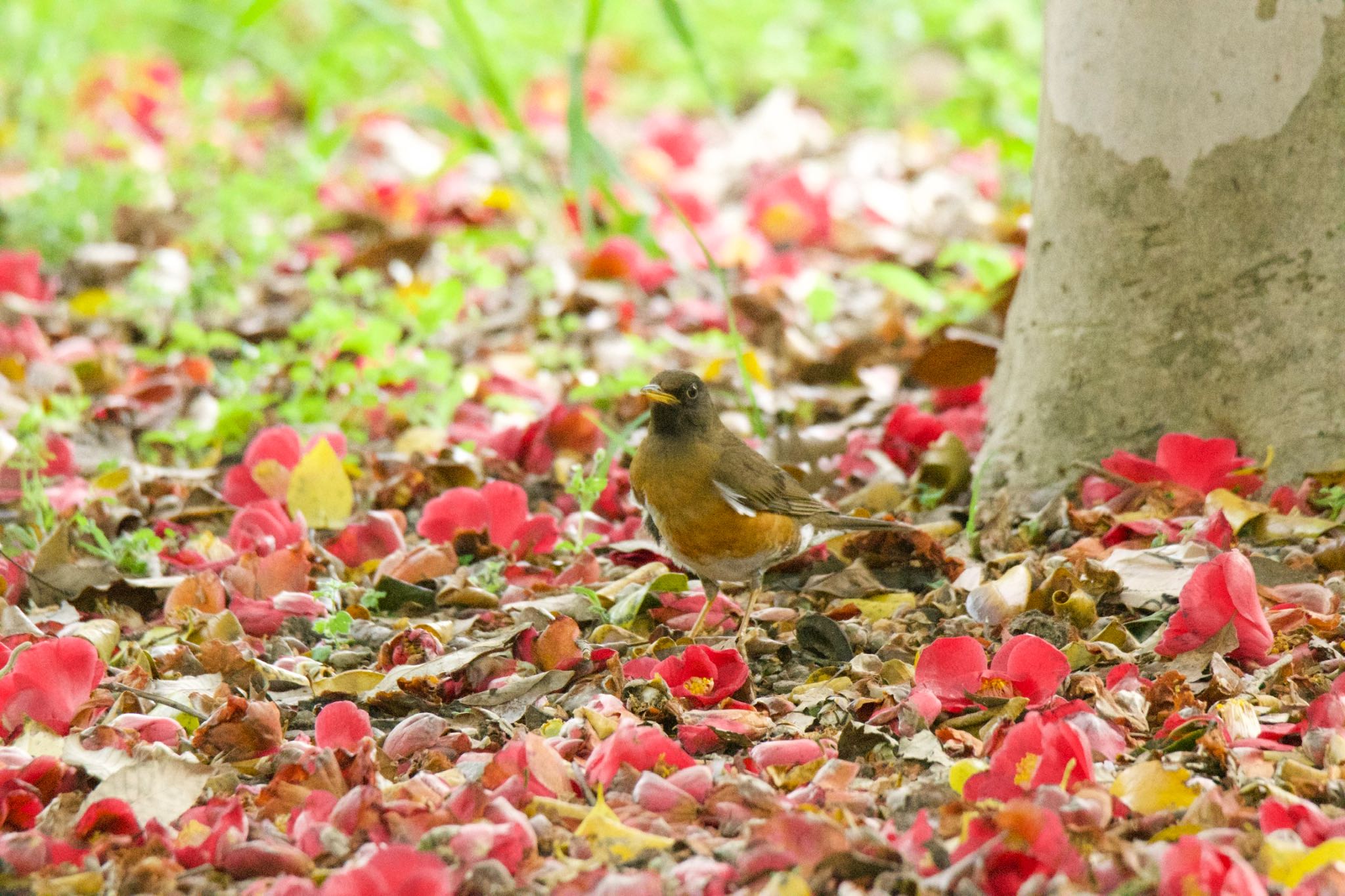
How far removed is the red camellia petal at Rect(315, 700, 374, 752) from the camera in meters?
2.70

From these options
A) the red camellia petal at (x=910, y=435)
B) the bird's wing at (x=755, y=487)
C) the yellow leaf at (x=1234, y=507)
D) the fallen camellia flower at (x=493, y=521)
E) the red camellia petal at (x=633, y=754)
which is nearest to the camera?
the red camellia petal at (x=633, y=754)

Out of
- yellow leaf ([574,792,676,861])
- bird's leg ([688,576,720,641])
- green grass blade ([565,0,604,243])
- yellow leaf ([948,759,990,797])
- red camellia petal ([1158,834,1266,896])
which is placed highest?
green grass blade ([565,0,604,243])

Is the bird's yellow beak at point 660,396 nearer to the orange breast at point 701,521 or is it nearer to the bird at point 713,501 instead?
the bird at point 713,501

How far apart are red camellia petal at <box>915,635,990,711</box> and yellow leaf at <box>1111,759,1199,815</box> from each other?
44 cm

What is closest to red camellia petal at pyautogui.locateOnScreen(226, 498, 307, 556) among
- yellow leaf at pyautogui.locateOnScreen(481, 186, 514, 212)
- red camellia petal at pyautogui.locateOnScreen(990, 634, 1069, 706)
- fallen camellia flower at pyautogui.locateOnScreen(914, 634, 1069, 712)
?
fallen camellia flower at pyautogui.locateOnScreen(914, 634, 1069, 712)

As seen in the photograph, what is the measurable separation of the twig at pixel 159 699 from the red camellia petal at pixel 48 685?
7 cm

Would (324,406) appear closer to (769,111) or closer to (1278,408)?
(1278,408)

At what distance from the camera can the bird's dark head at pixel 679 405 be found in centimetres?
361

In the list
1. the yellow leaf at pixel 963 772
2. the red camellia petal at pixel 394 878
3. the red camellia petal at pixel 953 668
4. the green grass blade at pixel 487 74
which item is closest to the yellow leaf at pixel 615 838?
the red camellia petal at pixel 394 878

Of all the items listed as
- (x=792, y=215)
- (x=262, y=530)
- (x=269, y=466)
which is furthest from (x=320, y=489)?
(x=792, y=215)

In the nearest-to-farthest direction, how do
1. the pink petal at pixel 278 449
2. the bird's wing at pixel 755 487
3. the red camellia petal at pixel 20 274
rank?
the bird's wing at pixel 755 487 → the pink petal at pixel 278 449 → the red camellia petal at pixel 20 274

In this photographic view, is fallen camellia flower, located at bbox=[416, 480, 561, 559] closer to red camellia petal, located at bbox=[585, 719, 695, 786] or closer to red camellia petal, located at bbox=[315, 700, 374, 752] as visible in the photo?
red camellia petal, located at bbox=[315, 700, 374, 752]

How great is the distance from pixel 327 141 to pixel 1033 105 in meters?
3.23

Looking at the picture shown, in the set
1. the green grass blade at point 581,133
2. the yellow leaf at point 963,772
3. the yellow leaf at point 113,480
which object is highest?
the green grass blade at point 581,133
